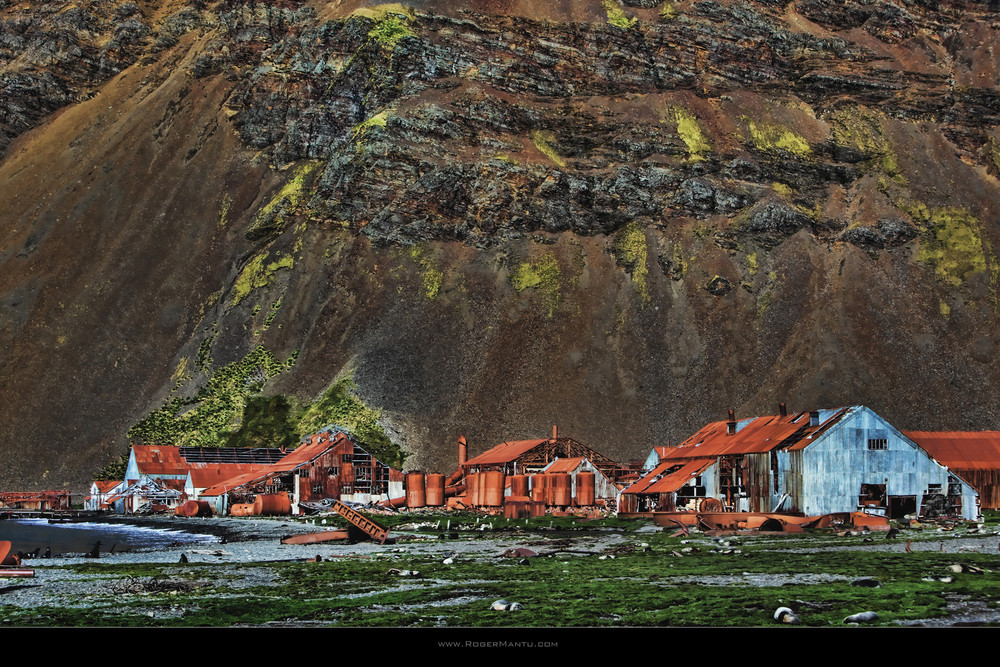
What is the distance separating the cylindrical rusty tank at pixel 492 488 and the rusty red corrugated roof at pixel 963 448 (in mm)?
23600

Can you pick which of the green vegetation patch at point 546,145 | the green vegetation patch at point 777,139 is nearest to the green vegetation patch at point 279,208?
the green vegetation patch at point 546,145

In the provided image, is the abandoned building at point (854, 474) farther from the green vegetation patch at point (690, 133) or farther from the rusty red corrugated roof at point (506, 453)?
the green vegetation patch at point (690, 133)

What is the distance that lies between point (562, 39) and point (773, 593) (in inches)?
4191

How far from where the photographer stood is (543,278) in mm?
104375

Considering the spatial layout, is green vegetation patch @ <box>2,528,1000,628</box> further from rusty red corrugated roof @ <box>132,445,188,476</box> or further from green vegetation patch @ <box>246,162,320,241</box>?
green vegetation patch @ <box>246,162,320,241</box>

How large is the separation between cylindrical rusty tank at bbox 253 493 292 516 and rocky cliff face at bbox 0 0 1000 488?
48.7 feet

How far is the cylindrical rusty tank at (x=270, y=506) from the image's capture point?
71.0 m

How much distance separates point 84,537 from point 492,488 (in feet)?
79.8

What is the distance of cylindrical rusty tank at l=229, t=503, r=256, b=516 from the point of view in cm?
7225

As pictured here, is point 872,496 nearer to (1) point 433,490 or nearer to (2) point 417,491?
(1) point 433,490

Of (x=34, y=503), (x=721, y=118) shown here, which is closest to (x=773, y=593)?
(x=34, y=503)

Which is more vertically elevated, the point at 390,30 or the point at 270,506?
the point at 390,30

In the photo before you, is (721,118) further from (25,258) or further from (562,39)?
(25,258)

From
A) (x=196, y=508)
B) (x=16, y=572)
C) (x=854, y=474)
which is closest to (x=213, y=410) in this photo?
(x=196, y=508)
